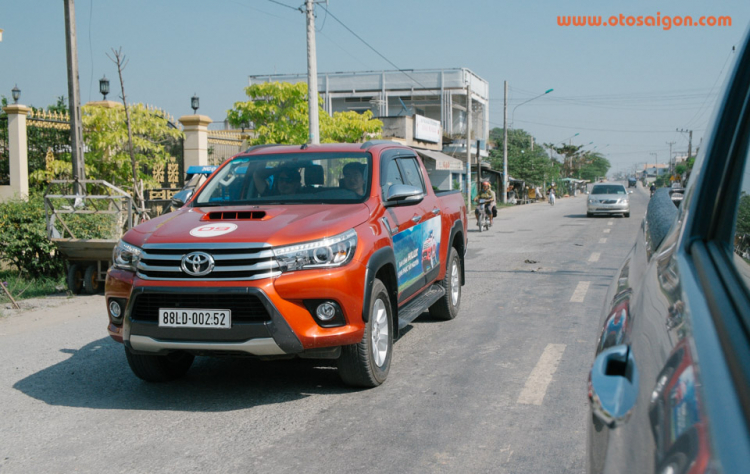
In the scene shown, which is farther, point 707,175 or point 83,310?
point 83,310

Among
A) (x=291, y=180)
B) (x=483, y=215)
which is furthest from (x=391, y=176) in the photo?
(x=483, y=215)

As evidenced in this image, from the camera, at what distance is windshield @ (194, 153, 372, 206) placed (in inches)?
235

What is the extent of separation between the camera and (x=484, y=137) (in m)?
61.1

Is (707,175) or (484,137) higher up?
(484,137)

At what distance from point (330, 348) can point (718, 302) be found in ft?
12.1

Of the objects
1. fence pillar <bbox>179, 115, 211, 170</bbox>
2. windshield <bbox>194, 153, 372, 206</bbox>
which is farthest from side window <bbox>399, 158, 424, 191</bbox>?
fence pillar <bbox>179, 115, 211, 170</bbox>

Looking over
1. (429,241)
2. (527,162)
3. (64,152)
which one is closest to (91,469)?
(429,241)

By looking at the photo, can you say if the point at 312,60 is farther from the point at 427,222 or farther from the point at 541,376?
the point at 541,376

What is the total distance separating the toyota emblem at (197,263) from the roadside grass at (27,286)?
Result: 19.6ft

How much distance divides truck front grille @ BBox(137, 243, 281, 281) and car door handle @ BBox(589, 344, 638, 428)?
319cm

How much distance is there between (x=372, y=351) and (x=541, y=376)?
4.29 ft

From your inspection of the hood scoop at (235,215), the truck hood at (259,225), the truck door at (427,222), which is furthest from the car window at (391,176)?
the hood scoop at (235,215)

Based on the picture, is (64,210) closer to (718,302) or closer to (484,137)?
(718,302)

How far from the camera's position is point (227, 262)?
4.70 m
